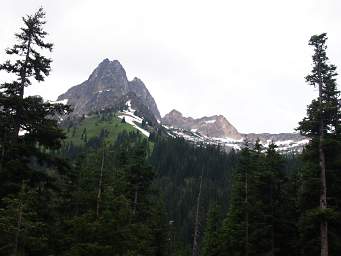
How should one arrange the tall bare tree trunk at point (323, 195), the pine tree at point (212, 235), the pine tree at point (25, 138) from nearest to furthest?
the pine tree at point (25, 138)
the tall bare tree trunk at point (323, 195)
the pine tree at point (212, 235)

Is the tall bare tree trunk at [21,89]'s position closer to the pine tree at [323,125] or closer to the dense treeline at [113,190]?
the dense treeline at [113,190]

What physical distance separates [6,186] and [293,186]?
88.2ft

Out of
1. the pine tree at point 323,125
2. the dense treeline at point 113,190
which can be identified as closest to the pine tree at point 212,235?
the dense treeline at point 113,190

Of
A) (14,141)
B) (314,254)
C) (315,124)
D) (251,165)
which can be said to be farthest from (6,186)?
(251,165)

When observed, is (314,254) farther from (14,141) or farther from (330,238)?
(14,141)

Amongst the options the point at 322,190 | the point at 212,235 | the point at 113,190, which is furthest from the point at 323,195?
the point at 212,235

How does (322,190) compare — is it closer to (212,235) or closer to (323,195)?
(323,195)

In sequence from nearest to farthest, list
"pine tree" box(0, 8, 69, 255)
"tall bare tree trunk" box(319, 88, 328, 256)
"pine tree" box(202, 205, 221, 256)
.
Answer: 1. "pine tree" box(0, 8, 69, 255)
2. "tall bare tree trunk" box(319, 88, 328, 256)
3. "pine tree" box(202, 205, 221, 256)

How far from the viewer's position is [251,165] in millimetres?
39531

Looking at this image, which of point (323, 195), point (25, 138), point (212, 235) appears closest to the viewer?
point (25, 138)

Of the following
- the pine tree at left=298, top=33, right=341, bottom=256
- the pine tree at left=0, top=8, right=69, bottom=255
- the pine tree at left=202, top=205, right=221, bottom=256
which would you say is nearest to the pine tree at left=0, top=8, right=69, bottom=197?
the pine tree at left=0, top=8, right=69, bottom=255

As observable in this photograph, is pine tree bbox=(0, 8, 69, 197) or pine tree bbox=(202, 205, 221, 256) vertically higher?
pine tree bbox=(0, 8, 69, 197)

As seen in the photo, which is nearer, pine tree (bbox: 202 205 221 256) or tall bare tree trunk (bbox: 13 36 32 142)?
tall bare tree trunk (bbox: 13 36 32 142)

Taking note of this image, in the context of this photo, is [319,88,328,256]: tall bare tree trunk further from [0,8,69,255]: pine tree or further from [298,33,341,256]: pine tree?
[0,8,69,255]: pine tree
